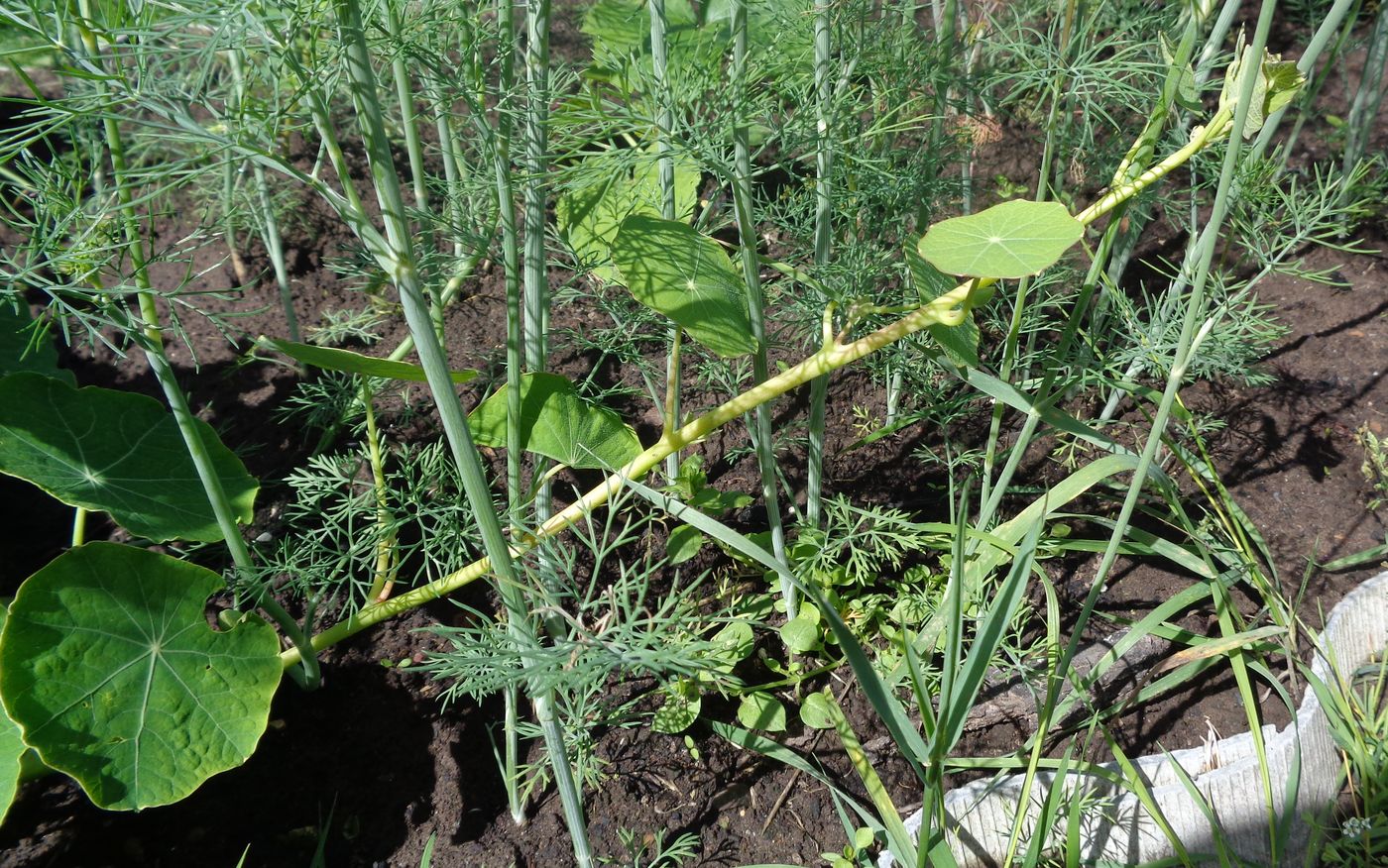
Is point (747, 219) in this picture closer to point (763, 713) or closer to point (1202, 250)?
point (1202, 250)

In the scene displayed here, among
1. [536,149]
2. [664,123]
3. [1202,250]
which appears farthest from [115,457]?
[1202,250]

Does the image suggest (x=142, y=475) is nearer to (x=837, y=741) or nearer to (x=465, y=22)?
(x=465, y=22)

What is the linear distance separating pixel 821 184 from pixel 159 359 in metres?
0.96

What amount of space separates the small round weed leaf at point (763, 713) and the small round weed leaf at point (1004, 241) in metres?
0.87

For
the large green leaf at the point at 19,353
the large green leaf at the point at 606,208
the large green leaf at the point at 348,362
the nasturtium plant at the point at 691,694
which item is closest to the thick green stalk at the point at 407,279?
the large green leaf at the point at 348,362

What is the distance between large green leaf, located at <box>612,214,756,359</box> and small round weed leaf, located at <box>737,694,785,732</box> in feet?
2.33

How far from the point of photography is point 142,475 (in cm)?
153

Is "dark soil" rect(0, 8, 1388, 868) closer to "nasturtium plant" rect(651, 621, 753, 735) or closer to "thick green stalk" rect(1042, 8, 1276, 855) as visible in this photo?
"nasturtium plant" rect(651, 621, 753, 735)

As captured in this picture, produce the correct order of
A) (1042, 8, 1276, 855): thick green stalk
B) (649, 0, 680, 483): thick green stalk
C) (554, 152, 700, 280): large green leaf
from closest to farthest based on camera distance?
(1042, 8, 1276, 855): thick green stalk, (649, 0, 680, 483): thick green stalk, (554, 152, 700, 280): large green leaf

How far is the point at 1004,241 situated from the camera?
1.03m

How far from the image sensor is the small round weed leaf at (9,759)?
4.02 feet

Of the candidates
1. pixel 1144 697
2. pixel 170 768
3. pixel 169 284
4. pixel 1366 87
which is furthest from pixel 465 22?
pixel 1366 87

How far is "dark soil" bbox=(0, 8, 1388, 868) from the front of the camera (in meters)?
1.48

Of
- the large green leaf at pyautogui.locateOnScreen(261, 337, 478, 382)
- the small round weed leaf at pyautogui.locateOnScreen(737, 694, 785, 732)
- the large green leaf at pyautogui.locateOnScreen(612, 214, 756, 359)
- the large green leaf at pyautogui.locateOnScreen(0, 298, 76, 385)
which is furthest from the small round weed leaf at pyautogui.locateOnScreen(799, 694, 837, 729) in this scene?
the large green leaf at pyautogui.locateOnScreen(0, 298, 76, 385)
